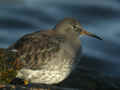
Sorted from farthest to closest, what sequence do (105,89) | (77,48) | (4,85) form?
(105,89)
(77,48)
(4,85)

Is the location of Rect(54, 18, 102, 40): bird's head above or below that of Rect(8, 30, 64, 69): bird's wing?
above

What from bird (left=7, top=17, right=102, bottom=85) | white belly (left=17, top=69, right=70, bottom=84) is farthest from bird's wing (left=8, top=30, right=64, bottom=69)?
Answer: white belly (left=17, top=69, right=70, bottom=84)

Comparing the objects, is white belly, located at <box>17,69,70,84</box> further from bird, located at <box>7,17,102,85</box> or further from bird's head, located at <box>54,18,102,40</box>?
bird's head, located at <box>54,18,102,40</box>

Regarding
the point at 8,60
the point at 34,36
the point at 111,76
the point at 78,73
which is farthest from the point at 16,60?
the point at 111,76

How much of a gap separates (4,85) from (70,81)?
3.33 metres

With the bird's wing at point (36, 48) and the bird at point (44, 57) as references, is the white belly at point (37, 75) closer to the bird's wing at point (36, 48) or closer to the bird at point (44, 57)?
the bird at point (44, 57)

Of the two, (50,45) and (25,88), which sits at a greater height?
(50,45)

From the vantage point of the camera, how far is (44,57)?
36.5 feet

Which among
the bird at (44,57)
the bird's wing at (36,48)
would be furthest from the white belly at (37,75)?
the bird's wing at (36,48)

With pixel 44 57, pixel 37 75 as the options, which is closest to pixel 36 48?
pixel 44 57

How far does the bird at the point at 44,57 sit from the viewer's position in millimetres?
11008

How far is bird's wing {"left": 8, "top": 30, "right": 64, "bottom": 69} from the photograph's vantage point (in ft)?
36.1

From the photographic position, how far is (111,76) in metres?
15.3

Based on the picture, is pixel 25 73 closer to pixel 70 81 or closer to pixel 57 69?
pixel 57 69
